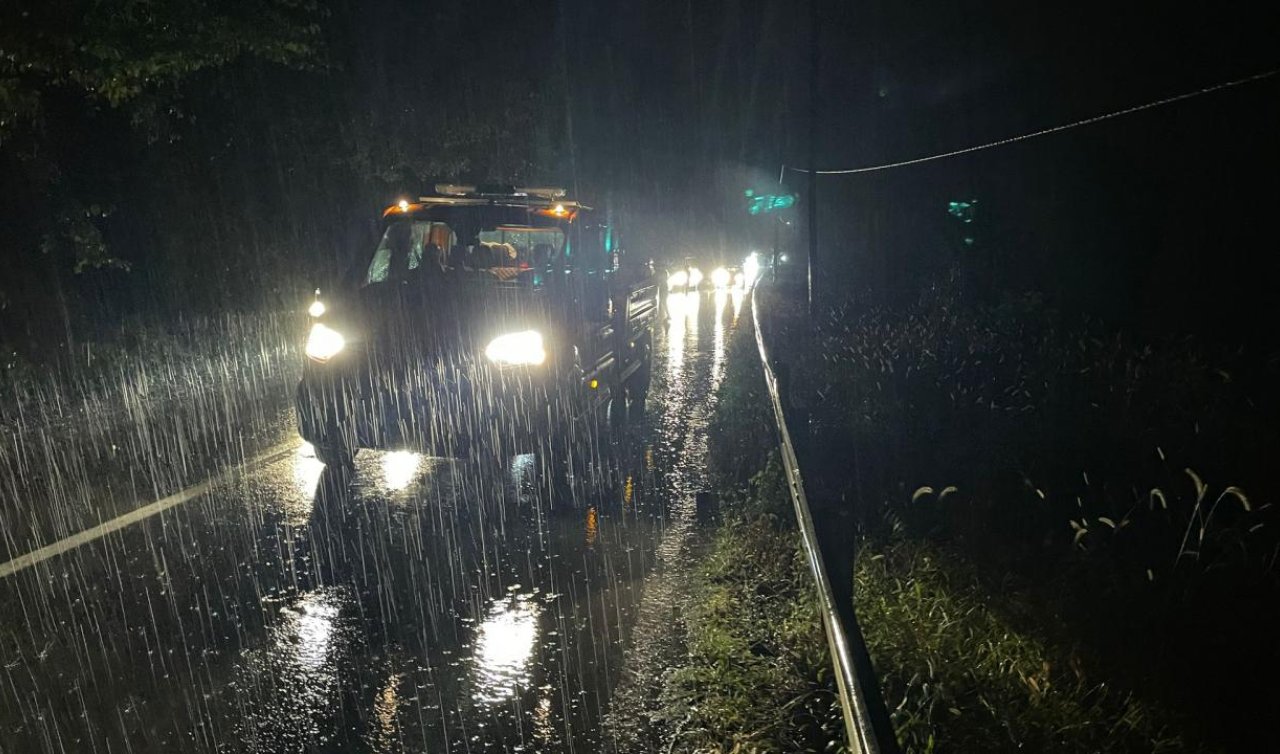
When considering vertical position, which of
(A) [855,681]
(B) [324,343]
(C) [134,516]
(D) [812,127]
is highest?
(D) [812,127]

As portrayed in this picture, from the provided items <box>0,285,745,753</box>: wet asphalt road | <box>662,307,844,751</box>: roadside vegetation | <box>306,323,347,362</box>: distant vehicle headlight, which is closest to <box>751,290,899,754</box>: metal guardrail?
<box>662,307,844,751</box>: roadside vegetation

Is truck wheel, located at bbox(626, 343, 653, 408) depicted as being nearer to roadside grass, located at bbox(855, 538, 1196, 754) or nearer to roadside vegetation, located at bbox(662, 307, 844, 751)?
roadside vegetation, located at bbox(662, 307, 844, 751)

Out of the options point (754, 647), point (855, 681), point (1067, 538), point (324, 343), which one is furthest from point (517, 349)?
point (855, 681)

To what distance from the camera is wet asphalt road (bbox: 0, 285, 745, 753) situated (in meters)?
3.89

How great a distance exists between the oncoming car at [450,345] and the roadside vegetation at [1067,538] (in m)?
2.30

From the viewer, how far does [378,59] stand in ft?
59.2

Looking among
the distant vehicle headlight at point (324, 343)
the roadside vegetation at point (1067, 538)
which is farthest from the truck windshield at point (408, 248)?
the roadside vegetation at point (1067, 538)

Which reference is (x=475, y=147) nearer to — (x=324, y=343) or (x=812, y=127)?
(x=812, y=127)

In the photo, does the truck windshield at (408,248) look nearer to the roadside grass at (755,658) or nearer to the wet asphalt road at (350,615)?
the wet asphalt road at (350,615)

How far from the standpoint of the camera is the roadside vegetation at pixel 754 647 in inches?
150

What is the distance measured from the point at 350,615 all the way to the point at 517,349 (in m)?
2.69

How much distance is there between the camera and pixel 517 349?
7.08 metres

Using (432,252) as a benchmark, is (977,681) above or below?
below

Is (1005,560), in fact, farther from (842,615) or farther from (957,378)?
(957,378)
